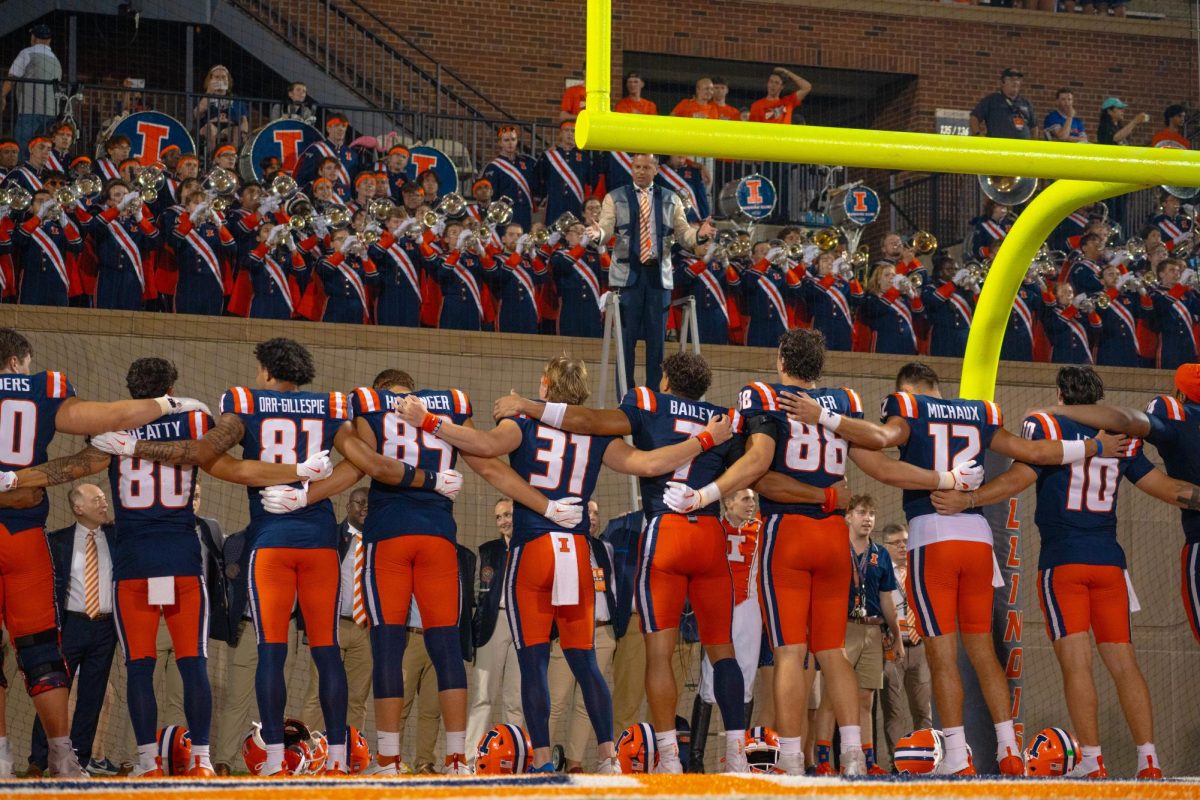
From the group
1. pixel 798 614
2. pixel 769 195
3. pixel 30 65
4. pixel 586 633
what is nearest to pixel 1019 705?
pixel 798 614

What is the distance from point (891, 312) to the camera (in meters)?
14.0

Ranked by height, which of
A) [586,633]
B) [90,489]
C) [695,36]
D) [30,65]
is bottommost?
[586,633]

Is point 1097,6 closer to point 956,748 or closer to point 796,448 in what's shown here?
point 796,448

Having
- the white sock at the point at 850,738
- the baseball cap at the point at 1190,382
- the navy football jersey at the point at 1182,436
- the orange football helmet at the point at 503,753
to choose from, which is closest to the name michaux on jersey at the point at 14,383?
the orange football helmet at the point at 503,753

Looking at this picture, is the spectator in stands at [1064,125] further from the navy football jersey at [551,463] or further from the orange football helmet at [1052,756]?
the navy football jersey at [551,463]

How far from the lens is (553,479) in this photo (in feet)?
24.5

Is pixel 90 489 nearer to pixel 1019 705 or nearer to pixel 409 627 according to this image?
pixel 409 627

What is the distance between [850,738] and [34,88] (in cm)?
1110

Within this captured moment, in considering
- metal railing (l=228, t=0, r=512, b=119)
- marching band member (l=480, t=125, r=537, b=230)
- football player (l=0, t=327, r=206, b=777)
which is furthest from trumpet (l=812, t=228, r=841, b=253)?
football player (l=0, t=327, r=206, b=777)

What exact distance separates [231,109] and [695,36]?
6.66m

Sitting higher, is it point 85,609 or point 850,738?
point 85,609

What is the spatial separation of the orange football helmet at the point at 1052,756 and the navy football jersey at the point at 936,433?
119 centimetres

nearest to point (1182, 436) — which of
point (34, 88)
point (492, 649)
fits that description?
point (492, 649)

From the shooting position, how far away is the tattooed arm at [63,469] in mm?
7133
